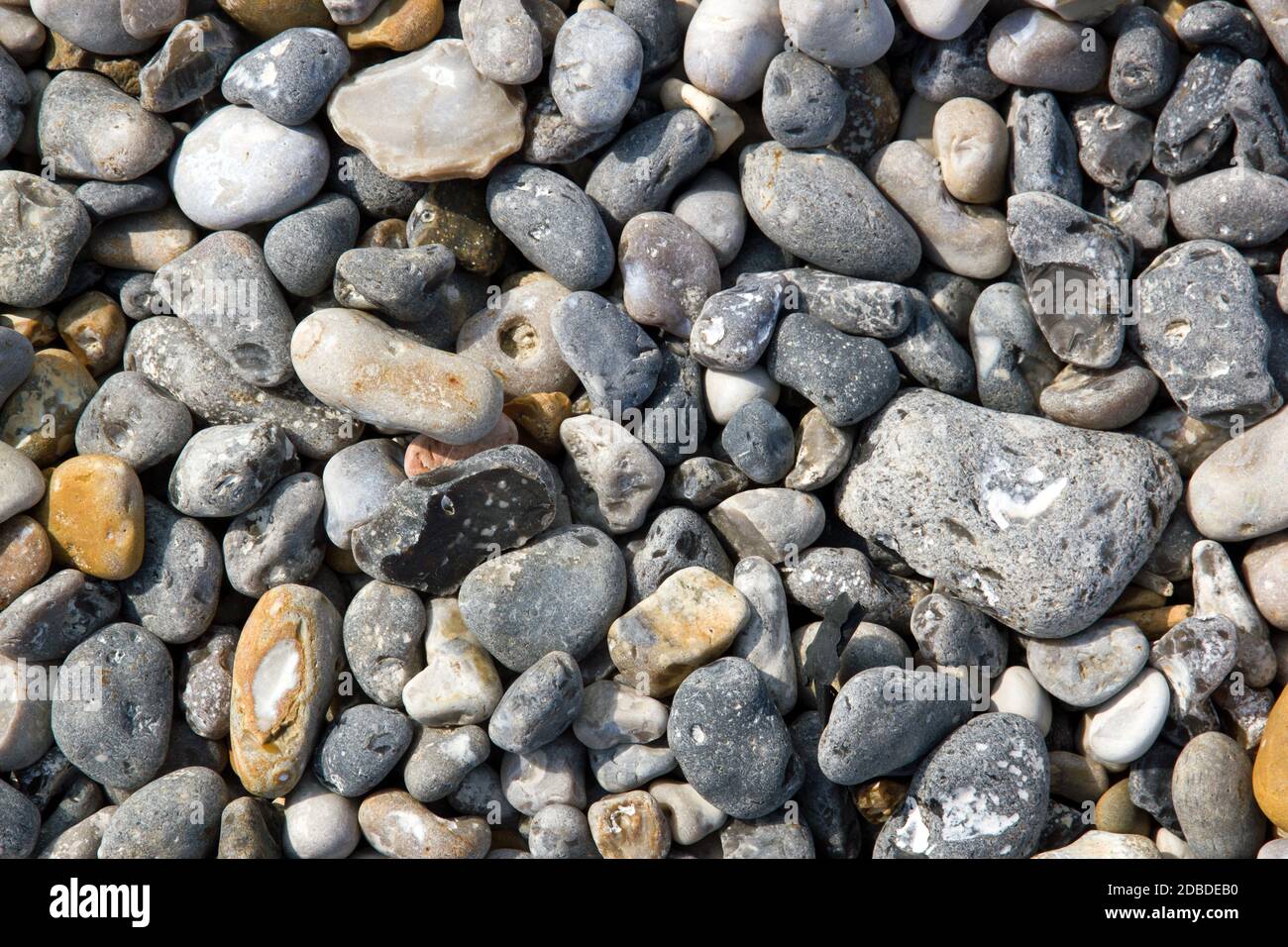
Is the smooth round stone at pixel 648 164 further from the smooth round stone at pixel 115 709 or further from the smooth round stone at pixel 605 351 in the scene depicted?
→ the smooth round stone at pixel 115 709

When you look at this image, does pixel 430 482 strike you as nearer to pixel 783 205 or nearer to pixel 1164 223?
pixel 783 205

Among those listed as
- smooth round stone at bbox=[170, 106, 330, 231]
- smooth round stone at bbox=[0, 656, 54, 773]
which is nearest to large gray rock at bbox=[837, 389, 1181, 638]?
smooth round stone at bbox=[170, 106, 330, 231]

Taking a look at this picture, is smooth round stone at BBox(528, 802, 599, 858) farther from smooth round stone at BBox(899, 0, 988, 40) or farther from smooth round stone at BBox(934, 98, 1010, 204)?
smooth round stone at BBox(899, 0, 988, 40)

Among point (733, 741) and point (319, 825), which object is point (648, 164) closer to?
point (733, 741)

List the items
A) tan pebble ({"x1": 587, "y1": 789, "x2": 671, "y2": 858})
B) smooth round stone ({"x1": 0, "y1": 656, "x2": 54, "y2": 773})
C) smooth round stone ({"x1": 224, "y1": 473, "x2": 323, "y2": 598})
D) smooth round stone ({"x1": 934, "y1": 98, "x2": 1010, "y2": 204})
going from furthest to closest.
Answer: smooth round stone ({"x1": 934, "y1": 98, "x2": 1010, "y2": 204})
smooth round stone ({"x1": 224, "y1": 473, "x2": 323, "y2": 598})
smooth round stone ({"x1": 0, "y1": 656, "x2": 54, "y2": 773})
tan pebble ({"x1": 587, "y1": 789, "x2": 671, "y2": 858})

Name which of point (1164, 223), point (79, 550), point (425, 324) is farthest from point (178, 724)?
point (1164, 223)

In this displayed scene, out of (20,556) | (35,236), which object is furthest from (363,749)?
(35,236)
